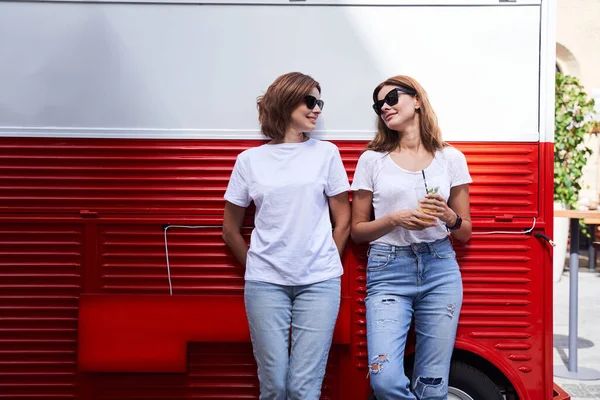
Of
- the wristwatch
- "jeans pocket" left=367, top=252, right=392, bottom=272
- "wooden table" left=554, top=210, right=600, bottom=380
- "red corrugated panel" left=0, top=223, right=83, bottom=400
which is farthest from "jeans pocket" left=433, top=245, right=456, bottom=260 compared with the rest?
"wooden table" left=554, top=210, right=600, bottom=380

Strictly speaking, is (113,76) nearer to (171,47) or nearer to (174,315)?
(171,47)

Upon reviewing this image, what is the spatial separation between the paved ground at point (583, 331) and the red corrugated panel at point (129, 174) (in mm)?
2811

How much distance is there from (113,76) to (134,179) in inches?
21.4

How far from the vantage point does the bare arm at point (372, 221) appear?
105 inches

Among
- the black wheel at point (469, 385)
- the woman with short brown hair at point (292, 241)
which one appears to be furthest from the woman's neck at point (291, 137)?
the black wheel at point (469, 385)

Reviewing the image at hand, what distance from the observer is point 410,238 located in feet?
9.21

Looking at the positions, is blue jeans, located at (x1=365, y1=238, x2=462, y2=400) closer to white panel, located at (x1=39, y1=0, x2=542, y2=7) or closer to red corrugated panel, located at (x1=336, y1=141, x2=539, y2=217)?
red corrugated panel, located at (x1=336, y1=141, x2=539, y2=217)

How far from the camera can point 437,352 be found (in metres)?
2.78

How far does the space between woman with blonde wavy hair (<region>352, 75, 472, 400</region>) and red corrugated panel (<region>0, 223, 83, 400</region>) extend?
5.08ft

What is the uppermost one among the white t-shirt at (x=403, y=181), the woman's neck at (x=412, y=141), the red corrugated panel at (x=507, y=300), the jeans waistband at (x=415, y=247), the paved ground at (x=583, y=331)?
the woman's neck at (x=412, y=141)

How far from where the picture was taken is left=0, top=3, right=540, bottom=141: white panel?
2984mm

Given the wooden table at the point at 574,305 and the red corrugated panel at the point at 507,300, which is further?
the wooden table at the point at 574,305

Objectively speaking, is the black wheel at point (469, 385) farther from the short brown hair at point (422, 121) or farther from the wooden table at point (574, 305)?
the wooden table at point (574, 305)

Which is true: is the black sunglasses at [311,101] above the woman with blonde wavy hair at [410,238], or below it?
→ above
